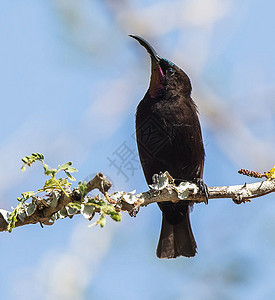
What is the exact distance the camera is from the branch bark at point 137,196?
7.73 feet

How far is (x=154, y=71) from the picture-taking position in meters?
4.51

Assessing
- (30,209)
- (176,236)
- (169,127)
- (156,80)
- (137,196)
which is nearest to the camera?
(30,209)

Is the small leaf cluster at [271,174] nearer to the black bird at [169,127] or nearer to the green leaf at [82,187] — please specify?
the black bird at [169,127]

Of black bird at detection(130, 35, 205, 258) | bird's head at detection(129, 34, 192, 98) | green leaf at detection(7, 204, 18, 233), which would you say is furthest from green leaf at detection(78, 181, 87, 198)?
bird's head at detection(129, 34, 192, 98)

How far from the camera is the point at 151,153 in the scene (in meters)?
4.30

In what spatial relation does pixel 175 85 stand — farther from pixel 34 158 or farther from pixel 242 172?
pixel 34 158

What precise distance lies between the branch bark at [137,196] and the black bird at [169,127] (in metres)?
0.81

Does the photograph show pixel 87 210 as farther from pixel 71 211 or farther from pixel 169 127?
pixel 169 127

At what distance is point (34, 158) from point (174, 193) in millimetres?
1015

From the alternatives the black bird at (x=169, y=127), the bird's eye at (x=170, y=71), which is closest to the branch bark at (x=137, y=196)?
the black bird at (x=169, y=127)

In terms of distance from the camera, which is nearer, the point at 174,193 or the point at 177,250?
the point at 174,193

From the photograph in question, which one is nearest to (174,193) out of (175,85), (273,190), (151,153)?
(273,190)

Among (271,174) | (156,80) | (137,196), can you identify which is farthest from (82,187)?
(156,80)

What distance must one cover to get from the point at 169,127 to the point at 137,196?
1.28 meters
